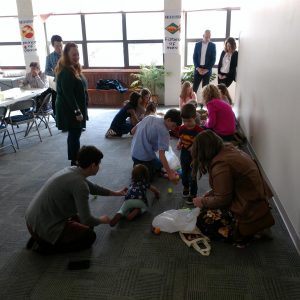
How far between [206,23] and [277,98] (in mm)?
5026

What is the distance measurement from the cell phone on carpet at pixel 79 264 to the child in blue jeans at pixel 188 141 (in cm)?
115

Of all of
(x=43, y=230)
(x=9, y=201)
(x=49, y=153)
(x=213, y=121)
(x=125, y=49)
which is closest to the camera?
(x=43, y=230)

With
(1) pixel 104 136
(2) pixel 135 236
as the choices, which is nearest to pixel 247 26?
(1) pixel 104 136

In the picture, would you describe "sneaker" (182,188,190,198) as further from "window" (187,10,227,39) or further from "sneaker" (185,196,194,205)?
"window" (187,10,227,39)

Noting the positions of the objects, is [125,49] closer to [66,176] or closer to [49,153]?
[49,153]

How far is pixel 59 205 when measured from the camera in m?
2.21

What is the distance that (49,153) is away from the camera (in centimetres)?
457

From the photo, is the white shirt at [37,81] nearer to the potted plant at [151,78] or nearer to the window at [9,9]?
the potted plant at [151,78]

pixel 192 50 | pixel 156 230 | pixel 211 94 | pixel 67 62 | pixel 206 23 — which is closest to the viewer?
pixel 156 230

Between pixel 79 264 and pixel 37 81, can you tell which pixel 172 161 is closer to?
pixel 79 264

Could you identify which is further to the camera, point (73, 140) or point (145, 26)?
point (145, 26)

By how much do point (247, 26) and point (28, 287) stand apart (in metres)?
Answer: 4.80

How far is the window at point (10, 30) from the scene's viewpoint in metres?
8.34

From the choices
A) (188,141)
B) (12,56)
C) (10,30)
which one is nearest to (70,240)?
(188,141)
